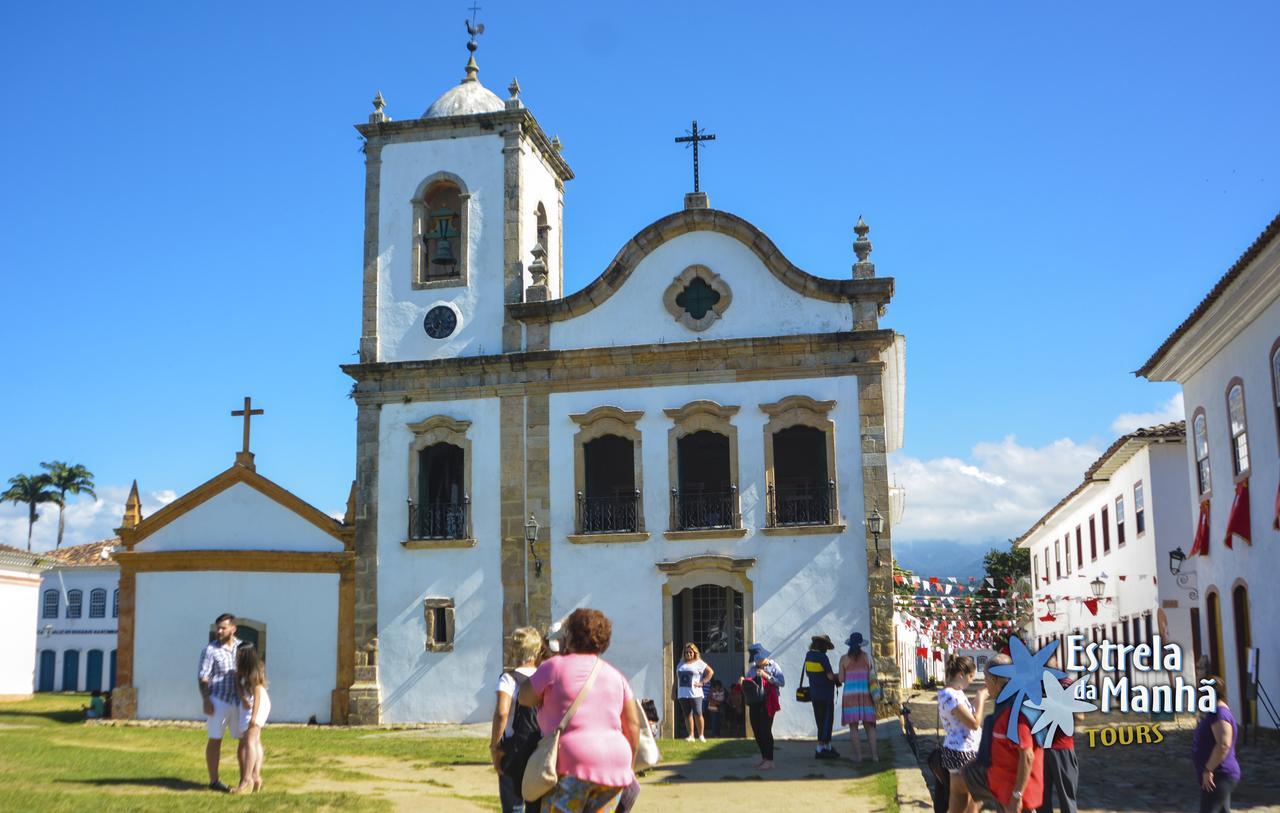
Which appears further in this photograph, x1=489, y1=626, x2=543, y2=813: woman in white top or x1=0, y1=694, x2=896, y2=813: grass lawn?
x1=0, y1=694, x2=896, y2=813: grass lawn

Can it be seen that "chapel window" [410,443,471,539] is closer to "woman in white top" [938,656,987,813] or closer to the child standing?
the child standing

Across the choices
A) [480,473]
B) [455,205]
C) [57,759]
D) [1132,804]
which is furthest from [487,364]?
[1132,804]

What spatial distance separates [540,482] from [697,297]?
13.2ft

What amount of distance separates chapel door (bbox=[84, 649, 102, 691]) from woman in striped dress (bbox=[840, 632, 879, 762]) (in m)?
40.4

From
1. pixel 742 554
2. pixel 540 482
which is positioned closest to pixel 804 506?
pixel 742 554

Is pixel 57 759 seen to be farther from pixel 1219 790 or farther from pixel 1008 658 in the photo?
pixel 1219 790

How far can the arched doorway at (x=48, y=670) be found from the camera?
47.8 metres

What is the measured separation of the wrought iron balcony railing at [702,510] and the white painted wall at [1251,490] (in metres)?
7.16

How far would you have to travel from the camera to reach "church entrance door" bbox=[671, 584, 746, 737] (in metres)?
20.4

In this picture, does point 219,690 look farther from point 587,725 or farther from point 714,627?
point 714,627

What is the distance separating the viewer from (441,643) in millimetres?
20938

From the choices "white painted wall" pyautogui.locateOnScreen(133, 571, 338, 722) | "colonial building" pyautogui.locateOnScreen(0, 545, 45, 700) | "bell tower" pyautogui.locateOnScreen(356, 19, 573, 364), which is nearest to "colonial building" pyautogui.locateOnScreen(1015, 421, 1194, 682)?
"bell tower" pyautogui.locateOnScreen(356, 19, 573, 364)

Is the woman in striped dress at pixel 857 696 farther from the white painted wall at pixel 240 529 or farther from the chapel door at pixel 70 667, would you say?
the chapel door at pixel 70 667

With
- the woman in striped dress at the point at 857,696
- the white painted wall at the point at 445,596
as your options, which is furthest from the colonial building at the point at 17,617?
the woman in striped dress at the point at 857,696
